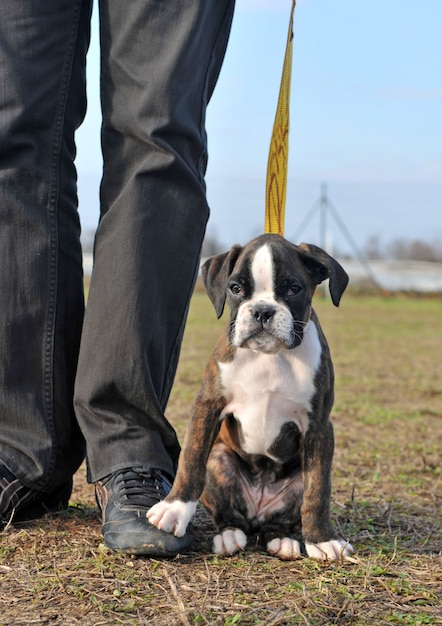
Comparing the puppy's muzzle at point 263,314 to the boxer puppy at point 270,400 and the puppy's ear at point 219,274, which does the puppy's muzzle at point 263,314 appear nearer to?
the boxer puppy at point 270,400

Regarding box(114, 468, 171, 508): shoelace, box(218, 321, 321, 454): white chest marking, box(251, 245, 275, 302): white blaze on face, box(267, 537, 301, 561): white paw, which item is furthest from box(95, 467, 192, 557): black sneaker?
box(251, 245, 275, 302): white blaze on face

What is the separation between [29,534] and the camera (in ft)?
8.92

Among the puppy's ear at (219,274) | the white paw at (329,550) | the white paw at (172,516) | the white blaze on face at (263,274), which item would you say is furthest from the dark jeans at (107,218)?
the white paw at (329,550)

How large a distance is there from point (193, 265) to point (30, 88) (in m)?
0.77

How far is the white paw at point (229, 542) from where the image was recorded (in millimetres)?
2602

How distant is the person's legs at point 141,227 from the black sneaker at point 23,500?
10.0 inches

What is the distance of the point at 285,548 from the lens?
2.60 metres

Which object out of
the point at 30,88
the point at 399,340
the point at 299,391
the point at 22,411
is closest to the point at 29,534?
the point at 22,411

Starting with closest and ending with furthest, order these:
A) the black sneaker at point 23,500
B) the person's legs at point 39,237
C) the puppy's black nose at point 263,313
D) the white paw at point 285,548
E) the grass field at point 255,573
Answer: the grass field at point 255,573
the puppy's black nose at point 263,313
the white paw at point 285,548
the person's legs at point 39,237
the black sneaker at point 23,500

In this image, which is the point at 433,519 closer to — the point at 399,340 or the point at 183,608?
the point at 183,608

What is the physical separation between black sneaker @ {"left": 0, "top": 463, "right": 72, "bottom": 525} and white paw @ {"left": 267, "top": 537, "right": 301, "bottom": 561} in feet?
2.77

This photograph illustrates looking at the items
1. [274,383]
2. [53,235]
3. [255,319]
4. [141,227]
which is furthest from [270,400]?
[53,235]

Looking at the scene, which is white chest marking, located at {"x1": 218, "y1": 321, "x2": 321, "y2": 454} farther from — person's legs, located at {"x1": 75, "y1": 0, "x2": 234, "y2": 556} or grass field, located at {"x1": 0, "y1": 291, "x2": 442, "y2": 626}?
grass field, located at {"x1": 0, "y1": 291, "x2": 442, "y2": 626}

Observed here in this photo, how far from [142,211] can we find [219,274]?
0.32 meters
